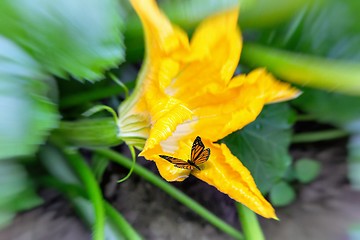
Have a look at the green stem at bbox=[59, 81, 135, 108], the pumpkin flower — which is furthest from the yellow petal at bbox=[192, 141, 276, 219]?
the green stem at bbox=[59, 81, 135, 108]

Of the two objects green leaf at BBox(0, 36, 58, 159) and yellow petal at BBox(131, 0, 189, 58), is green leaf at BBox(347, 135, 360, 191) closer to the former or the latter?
yellow petal at BBox(131, 0, 189, 58)

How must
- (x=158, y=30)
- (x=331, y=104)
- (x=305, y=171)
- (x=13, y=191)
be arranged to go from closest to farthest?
(x=158, y=30) → (x=13, y=191) → (x=331, y=104) → (x=305, y=171)

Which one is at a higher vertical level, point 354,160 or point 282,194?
point 354,160

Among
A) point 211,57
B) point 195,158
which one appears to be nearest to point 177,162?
point 195,158

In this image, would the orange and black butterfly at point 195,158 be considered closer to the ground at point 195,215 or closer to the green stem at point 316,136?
the ground at point 195,215

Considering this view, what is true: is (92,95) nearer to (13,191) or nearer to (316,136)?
(13,191)

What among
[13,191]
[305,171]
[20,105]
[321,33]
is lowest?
[13,191]

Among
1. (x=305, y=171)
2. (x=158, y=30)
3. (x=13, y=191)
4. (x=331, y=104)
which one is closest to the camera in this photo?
(x=158, y=30)
